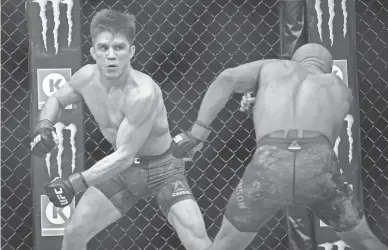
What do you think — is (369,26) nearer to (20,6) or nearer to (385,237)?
(385,237)

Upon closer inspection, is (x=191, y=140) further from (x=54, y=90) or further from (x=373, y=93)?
(x=373, y=93)

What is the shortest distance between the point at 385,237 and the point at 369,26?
1231mm

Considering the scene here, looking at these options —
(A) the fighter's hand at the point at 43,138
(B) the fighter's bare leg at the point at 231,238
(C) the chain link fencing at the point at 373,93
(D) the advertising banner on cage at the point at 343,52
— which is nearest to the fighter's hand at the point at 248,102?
(B) the fighter's bare leg at the point at 231,238

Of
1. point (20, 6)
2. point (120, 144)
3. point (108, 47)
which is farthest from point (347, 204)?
point (20, 6)

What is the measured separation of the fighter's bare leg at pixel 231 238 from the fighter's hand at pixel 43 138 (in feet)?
3.21

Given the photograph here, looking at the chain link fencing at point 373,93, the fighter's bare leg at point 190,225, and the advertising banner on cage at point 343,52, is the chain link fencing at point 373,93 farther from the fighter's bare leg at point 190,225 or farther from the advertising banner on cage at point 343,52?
the fighter's bare leg at point 190,225

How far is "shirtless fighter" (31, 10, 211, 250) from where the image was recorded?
3137 mm

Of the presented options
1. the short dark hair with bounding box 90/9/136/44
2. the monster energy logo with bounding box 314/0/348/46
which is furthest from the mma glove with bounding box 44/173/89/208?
the monster energy logo with bounding box 314/0/348/46

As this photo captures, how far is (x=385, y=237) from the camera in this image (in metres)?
4.00

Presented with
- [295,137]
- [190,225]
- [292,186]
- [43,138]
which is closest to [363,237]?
[292,186]

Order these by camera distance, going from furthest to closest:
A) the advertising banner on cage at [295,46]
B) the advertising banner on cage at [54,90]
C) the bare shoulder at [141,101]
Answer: the advertising banner on cage at [295,46] < the advertising banner on cage at [54,90] < the bare shoulder at [141,101]

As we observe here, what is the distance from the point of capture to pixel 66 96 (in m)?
3.40

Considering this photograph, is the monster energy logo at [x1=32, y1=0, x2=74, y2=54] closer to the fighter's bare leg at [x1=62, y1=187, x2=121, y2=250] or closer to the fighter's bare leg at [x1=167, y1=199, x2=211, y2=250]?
the fighter's bare leg at [x1=62, y1=187, x2=121, y2=250]

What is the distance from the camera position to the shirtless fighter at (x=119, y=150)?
3137mm
